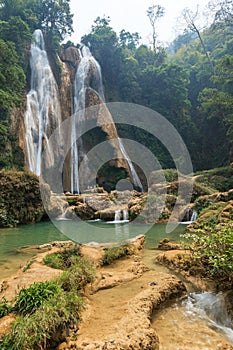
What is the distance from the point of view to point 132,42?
42781 mm

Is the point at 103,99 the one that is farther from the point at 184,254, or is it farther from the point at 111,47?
the point at 184,254

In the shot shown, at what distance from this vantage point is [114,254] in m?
6.23

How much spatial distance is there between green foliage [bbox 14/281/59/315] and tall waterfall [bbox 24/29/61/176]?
65.2 feet

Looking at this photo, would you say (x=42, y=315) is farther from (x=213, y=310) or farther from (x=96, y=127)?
(x=96, y=127)

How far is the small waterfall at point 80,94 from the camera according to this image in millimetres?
26125

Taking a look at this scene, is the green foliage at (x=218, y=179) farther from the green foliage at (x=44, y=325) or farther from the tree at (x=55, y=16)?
the tree at (x=55, y=16)

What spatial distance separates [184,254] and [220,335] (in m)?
2.53

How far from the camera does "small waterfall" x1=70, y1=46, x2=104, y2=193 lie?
26.1 metres

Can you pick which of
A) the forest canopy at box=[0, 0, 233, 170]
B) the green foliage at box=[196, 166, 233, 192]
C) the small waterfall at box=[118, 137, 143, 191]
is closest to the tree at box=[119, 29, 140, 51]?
the forest canopy at box=[0, 0, 233, 170]

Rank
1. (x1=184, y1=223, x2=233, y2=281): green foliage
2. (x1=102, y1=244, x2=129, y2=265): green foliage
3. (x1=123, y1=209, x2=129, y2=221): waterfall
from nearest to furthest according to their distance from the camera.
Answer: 1. (x1=184, y1=223, x2=233, y2=281): green foliage
2. (x1=102, y1=244, x2=129, y2=265): green foliage
3. (x1=123, y1=209, x2=129, y2=221): waterfall

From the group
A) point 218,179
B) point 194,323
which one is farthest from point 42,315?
point 218,179

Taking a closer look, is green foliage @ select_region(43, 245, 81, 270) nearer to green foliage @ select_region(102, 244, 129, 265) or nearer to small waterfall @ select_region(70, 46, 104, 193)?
green foliage @ select_region(102, 244, 129, 265)

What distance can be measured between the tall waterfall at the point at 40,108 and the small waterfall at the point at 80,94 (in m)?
2.25

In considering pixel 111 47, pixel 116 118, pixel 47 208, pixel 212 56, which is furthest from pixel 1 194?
pixel 212 56
